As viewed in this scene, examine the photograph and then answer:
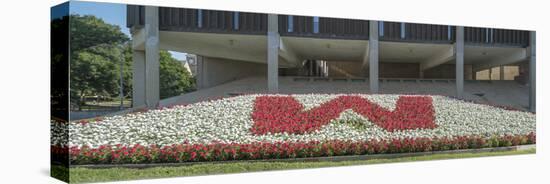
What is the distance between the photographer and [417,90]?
12484mm

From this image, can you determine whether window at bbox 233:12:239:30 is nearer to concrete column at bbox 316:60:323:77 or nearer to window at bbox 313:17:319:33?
window at bbox 313:17:319:33

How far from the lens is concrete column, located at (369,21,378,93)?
12.9 metres

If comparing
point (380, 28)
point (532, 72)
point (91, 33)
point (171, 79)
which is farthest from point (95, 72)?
point (532, 72)

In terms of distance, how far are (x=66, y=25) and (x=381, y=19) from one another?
8.02 m

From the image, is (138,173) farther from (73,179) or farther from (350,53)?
(350,53)

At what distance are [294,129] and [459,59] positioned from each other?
7419 mm

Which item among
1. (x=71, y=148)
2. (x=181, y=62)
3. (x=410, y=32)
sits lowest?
(x=71, y=148)

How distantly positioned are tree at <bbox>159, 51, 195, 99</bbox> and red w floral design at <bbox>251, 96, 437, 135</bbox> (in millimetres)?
2024

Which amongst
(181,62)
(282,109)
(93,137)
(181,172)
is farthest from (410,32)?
(93,137)

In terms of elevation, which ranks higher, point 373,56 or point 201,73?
point 373,56

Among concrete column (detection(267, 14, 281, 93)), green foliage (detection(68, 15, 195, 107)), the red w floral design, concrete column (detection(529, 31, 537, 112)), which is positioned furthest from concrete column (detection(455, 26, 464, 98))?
green foliage (detection(68, 15, 195, 107))

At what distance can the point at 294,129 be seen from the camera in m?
10.2

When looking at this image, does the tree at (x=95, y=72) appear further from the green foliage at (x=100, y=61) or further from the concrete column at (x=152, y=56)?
the concrete column at (x=152, y=56)

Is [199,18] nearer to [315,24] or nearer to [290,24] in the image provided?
[290,24]
